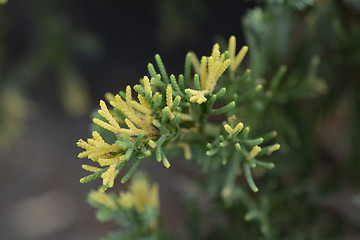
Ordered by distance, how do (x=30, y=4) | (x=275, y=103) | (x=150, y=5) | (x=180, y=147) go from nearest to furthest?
(x=180, y=147) → (x=275, y=103) → (x=30, y=4) → (x=150, y=5)

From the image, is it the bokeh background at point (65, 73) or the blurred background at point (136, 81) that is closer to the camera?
the blurred background at point (136, 81)

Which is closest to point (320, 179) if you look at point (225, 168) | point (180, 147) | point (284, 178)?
point (284, 178)

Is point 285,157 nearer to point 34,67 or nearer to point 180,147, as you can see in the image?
point 180,147

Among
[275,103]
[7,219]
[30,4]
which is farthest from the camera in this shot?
[7,219]

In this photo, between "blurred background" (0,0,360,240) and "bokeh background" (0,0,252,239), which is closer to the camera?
"blurred background" (0,0,360,240)

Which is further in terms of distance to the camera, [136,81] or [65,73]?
[136,81]

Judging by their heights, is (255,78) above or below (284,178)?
above

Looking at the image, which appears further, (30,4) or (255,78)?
(30,4)

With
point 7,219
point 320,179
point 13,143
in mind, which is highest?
point 13,143
